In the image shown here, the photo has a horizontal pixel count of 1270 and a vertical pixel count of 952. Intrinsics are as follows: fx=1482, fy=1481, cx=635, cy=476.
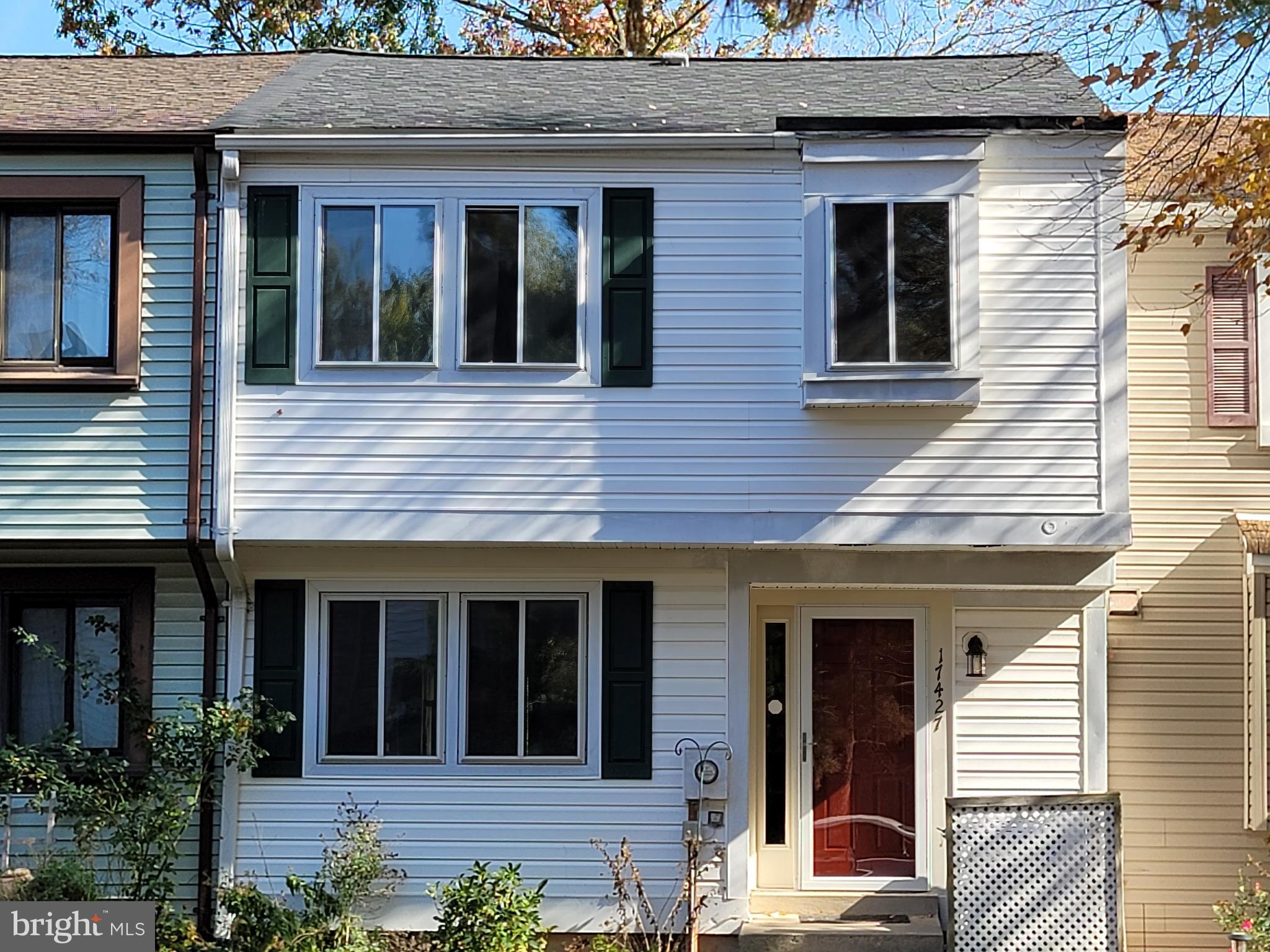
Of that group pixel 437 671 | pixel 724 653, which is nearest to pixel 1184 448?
pixel 724 653

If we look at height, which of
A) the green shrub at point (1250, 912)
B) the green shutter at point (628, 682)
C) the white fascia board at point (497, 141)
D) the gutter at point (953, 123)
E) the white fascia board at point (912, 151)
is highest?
the gutter at point (953, 123)

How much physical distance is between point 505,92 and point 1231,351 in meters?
6.21

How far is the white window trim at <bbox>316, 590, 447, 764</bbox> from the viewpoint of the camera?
35.1ft

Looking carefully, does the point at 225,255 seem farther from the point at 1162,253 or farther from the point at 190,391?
the point at 1162,253

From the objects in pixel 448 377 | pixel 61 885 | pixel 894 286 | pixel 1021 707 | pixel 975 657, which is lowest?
pixel 61 885

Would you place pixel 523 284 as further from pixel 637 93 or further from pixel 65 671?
pixel 65 671

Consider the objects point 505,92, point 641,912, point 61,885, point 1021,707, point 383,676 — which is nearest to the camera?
point 61,885

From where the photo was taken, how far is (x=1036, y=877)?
32.9ft

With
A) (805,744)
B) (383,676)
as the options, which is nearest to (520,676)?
(383,676)

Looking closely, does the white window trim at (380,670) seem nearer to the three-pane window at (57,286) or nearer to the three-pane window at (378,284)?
the three-pane window at (378,284)

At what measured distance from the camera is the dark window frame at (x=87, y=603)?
1078 cm

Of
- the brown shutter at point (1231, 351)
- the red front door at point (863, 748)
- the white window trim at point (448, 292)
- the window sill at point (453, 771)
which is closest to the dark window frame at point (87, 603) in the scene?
the window sill at point (453, 771)

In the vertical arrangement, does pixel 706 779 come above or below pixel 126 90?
below

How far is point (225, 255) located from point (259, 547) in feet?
6.90
